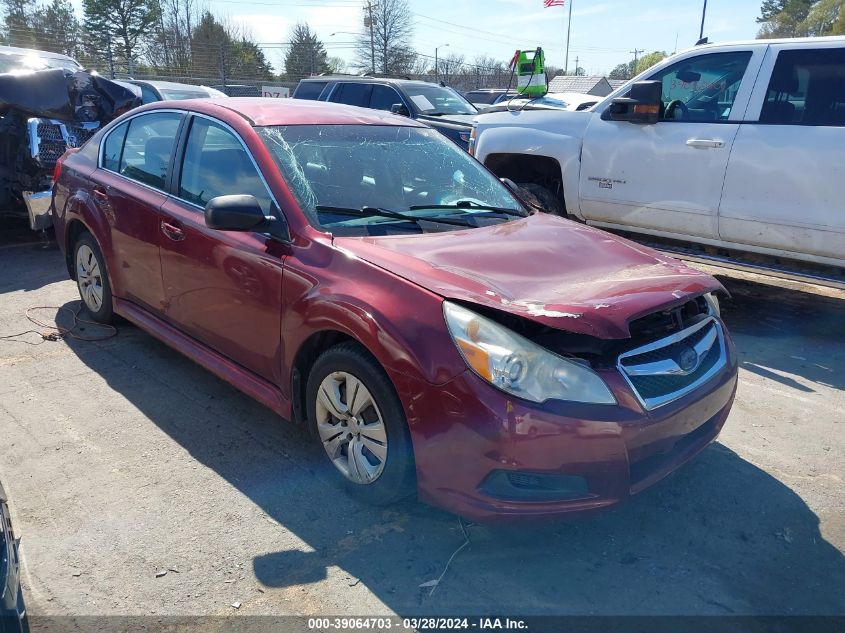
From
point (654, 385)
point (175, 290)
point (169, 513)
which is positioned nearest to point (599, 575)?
point (654, 385)

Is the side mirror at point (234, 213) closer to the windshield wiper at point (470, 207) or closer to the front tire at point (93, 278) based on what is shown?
the windshield wiper at point (470, 207)

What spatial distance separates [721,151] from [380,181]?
10.8ft

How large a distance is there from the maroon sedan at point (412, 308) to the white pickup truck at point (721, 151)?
232cm

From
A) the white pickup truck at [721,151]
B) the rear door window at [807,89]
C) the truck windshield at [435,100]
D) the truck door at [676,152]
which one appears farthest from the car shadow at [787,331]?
the truck windshield at [435,100]

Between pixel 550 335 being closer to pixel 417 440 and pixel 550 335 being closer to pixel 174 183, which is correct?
pixel 417 440

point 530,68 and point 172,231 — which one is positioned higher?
point 530,68

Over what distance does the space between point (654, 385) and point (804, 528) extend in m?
1.07

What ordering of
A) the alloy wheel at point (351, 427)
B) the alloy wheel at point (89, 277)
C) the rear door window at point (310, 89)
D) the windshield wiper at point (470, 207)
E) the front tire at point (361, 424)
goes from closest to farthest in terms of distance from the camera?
the front tire at point (361, 424)
the alloy wheel at point (351, 427)
the windshield wiper at point (470, 207)
the alloy wheel at point (89, 277)
the rear door window at point (310, 89)

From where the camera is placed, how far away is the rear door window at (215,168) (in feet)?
11.8

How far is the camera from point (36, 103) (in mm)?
7348

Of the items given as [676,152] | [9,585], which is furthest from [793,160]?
[9,585]

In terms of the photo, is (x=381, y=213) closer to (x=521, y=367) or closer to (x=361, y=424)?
(x=361, y=424)

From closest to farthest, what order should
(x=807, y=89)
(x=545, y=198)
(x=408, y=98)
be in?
1. (x=807, y=89)
2. (x=545, y=198)
3. (x=408, y=98)

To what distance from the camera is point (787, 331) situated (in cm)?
573
